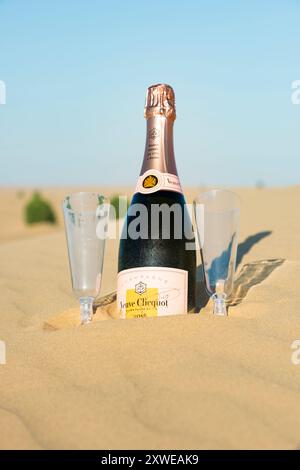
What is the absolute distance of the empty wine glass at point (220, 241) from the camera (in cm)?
235

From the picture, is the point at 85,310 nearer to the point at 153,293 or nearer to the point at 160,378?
the point at 153,293

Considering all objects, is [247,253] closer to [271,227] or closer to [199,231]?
[271,227]

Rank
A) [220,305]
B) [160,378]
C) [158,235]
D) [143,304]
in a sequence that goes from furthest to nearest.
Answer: [158,235] → [143,304] → [220,305] → [160,378]

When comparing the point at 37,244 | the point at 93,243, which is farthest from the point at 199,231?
the point at 37,244

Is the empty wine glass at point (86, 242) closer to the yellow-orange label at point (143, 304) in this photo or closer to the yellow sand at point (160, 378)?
the yellow-orange label at point (143, 304)

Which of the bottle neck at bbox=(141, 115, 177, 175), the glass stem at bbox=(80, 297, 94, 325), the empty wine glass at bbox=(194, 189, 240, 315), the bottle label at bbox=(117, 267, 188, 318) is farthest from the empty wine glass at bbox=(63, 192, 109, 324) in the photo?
the bottle neck at bbox=(141, 115, 177, 175)

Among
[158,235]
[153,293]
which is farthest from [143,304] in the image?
[158,235]

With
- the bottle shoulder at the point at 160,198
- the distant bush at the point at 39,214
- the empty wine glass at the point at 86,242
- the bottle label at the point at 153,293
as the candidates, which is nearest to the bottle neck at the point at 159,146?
the bottle shoulder at the point at 160,198

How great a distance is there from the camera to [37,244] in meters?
5.49

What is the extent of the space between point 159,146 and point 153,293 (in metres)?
0.85

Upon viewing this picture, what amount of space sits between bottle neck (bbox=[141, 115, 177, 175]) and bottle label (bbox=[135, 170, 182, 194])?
0.02 meters

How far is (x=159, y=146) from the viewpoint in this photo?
9.50 feet

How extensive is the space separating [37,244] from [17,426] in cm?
399

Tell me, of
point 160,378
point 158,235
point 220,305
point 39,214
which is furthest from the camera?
point 39,214
